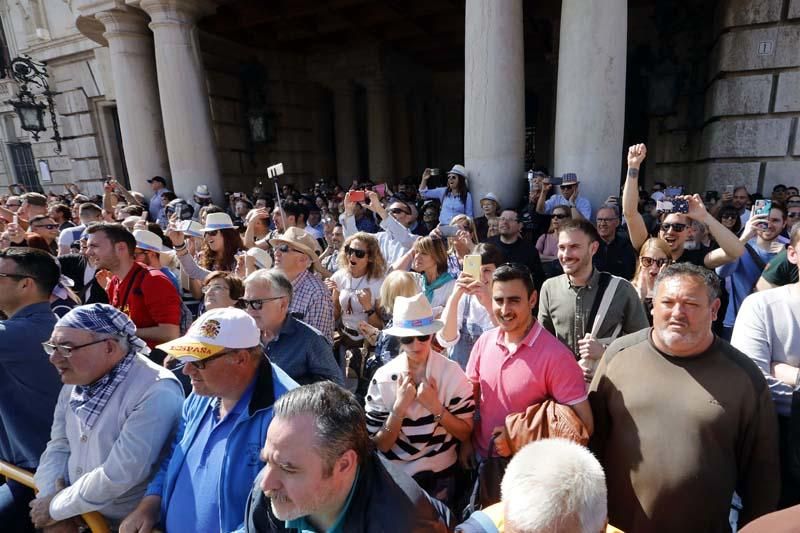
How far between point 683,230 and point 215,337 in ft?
11.5

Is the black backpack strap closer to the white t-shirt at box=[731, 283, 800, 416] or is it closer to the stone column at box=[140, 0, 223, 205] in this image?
the white t-shirt at box=[731, 283, 800, 416]

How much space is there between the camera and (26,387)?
7.97 feet

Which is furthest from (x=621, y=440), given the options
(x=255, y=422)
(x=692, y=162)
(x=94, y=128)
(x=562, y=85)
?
(x=94, y=128)

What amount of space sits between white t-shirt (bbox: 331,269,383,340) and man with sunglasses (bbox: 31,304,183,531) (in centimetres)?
191

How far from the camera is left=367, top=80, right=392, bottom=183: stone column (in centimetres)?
1453

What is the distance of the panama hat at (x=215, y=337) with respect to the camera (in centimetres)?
187

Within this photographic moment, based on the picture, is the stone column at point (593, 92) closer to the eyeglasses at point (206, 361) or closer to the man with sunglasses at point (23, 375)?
the eyeglasses at point (206, 361)

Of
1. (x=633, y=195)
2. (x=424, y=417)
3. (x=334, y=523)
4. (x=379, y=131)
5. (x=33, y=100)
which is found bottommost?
(x=424, y=417)

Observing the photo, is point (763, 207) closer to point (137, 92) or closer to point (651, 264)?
point (651, 264)

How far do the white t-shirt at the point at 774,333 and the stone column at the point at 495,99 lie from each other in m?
4.65

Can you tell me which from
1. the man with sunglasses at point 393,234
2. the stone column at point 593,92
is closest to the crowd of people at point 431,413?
the man with sunglasses at point 393,234

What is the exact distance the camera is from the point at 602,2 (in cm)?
562

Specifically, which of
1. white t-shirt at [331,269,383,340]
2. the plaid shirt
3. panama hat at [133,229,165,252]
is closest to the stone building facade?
white t-shirt at [331,269,383,340]

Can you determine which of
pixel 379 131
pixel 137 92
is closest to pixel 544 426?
pixel 137 92
